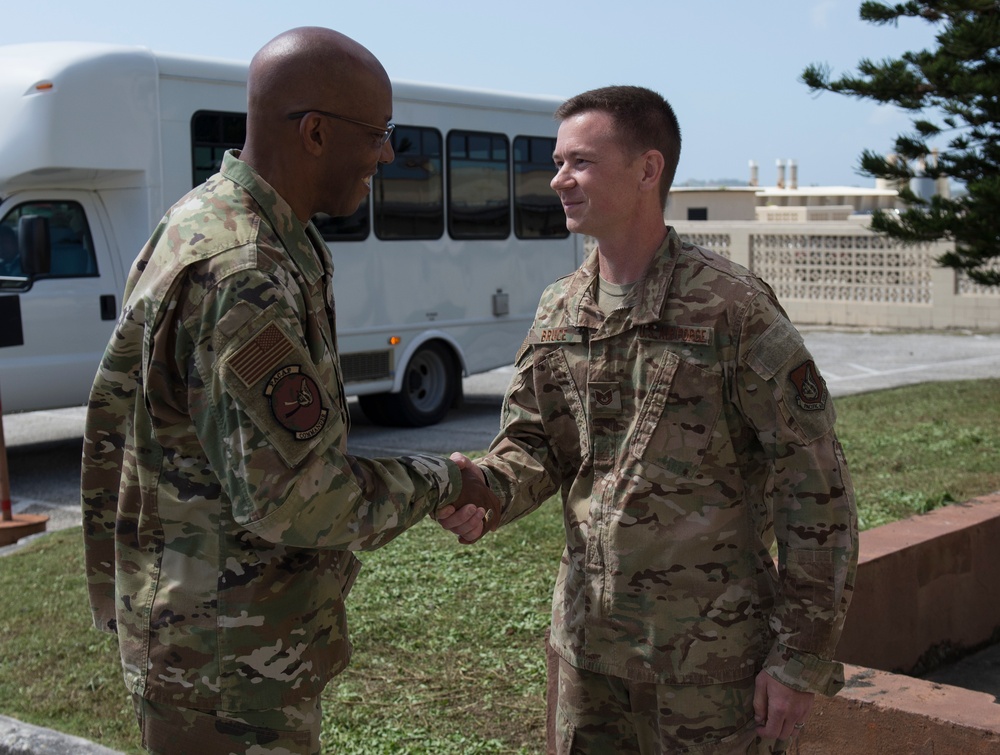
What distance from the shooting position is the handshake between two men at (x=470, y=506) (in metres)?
2.69

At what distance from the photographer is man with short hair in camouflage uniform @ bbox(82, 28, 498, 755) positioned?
7.03ft

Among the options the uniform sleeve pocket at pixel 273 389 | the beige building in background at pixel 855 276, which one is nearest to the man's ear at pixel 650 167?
the uniform sleeve pocket at pixel 273 389

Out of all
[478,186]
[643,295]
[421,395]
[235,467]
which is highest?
[478,186]

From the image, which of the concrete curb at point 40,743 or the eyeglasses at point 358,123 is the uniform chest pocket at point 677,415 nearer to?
the eyeglasses at point 358,123

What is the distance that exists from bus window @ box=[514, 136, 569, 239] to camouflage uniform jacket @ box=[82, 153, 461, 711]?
1002cm

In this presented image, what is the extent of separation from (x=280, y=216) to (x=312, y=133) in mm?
174

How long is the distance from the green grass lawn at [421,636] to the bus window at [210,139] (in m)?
3.56

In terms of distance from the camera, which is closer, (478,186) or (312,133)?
(312,133)

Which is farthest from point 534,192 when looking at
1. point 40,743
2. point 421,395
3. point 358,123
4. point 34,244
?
point 358,123

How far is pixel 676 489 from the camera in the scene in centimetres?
254

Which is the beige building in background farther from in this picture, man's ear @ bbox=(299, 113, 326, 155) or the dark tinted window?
man's ear @ bbox=(299, 113, 326, 155)

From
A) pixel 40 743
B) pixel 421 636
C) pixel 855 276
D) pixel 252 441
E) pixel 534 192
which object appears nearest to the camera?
pixel 252 441

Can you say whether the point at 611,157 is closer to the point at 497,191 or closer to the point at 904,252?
the point at 497,191

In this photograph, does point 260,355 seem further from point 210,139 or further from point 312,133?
point 210,139
